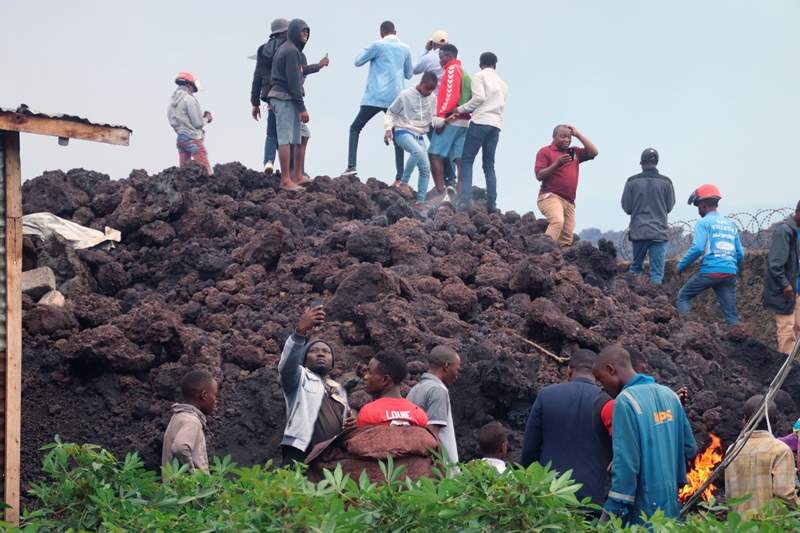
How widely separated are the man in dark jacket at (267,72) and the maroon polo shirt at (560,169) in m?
3.90

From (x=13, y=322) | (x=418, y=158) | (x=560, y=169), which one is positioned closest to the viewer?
(x=13, y=322)

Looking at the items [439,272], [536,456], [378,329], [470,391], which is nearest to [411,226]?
[439,272]

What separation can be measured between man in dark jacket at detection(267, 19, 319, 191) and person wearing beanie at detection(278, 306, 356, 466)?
725 centimetres

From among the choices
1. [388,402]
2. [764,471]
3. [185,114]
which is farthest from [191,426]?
[185,114]

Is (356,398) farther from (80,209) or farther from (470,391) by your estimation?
(80,209)

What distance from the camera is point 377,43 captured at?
14.0 meters

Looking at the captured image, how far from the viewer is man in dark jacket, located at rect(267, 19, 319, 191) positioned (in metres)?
12.7

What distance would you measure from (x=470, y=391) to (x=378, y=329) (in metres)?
1.18

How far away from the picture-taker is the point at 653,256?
13.0m

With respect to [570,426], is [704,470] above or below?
below

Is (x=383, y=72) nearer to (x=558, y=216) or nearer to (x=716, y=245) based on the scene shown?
(x=558, y=216)

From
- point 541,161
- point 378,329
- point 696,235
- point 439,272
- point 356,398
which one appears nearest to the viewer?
point 356,398

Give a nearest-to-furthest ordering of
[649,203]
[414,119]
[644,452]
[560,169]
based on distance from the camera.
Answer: [644,452]
[649,203]
[560,169]
[414,119]

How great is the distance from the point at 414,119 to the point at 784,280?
566 centimetres
